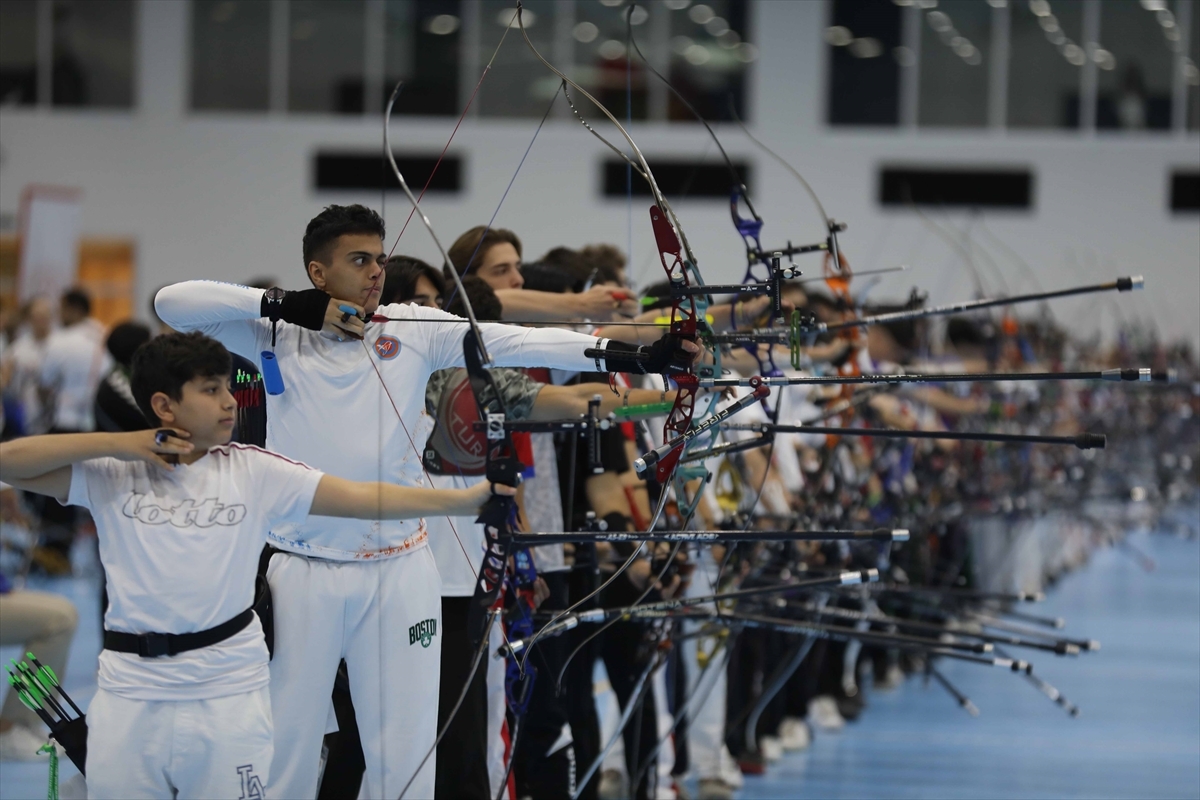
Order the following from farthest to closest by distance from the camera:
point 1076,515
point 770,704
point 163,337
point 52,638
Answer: point 1076,515 → point 770,704 → point 52,638 → point 163,337

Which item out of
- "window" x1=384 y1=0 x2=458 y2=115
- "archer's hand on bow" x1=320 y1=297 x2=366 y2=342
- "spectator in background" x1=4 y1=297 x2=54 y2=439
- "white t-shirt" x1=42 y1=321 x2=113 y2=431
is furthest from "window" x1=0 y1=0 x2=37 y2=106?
"archer's hand on bow" x1=320 y1=297 x2=366 y2=342

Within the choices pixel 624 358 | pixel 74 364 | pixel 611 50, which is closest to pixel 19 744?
pixel 624 358

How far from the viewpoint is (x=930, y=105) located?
1368cm

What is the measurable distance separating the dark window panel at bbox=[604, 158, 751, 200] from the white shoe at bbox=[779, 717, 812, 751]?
7.98 meters

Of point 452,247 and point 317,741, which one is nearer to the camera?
point 317,741

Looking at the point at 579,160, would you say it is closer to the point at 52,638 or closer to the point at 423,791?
the point at 52,638

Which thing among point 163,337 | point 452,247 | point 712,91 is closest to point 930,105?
point 712,91

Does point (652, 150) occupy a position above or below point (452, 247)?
above

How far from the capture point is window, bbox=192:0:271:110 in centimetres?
1323

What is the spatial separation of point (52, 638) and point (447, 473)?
1737 millimetres

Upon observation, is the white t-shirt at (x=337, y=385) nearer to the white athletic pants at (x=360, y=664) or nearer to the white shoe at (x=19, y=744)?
the white athletic pants at (x=360, y=664)

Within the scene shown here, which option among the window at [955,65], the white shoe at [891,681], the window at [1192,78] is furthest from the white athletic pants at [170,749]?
the window at [1192,78]

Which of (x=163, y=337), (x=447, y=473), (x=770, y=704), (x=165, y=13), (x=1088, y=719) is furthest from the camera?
(x=165, y=13)

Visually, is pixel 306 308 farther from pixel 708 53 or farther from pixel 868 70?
pixel 868 70
